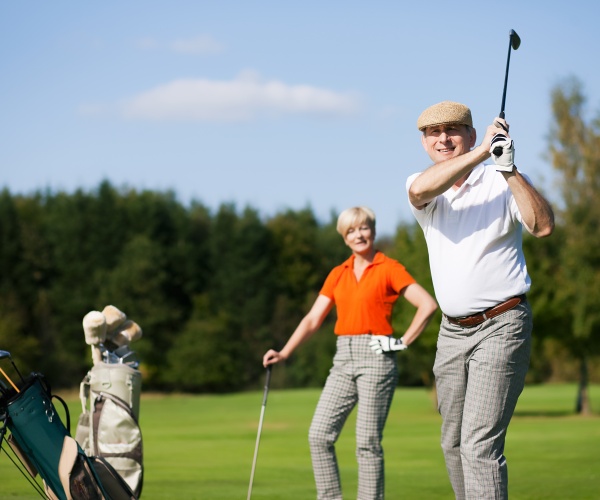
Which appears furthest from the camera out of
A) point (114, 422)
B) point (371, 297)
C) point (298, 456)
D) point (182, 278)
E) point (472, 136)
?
point (182, 278)

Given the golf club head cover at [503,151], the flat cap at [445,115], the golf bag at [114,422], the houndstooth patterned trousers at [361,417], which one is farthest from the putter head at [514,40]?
the golf bag at [114,422]

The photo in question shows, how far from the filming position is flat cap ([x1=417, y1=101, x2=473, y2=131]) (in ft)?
17.6

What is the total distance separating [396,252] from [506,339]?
36.7 m

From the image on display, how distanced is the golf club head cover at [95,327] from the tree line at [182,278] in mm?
47177

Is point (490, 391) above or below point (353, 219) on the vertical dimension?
below


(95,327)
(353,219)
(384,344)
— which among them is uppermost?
(353,219)

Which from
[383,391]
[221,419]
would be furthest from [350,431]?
[383,391]

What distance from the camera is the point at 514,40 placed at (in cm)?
555

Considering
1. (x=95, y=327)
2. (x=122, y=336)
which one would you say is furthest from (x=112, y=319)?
(x=95, y=327)

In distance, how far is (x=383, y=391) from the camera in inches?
286

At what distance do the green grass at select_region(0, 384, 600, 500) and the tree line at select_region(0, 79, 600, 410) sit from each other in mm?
20743

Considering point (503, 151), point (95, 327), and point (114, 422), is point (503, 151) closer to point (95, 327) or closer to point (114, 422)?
point (114, 422)

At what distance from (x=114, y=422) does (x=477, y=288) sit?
277cm

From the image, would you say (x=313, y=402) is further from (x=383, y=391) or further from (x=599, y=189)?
(x=383, y=391)
